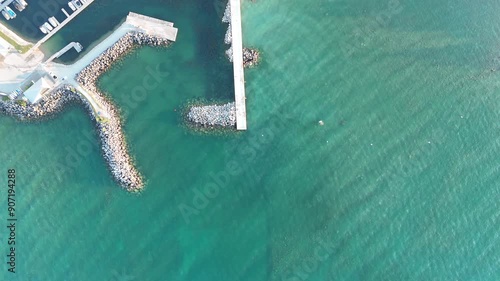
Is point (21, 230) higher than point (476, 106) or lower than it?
higher

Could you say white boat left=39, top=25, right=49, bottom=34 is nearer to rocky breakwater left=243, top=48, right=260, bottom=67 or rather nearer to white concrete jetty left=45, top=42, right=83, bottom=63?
white concrete jetty left=45, top=42, right=83, bottom=63

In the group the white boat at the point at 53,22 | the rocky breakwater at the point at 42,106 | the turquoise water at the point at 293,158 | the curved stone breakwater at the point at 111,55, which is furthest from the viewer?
the white boat at the point at 53,22

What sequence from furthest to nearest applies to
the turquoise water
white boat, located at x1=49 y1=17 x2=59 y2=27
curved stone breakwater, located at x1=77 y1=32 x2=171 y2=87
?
white boat, located at x1=49 y1=17 x2=59 y2=27 < curved stone breakwater, located at x1=77 y1=32 x2=171 y2=87 < the turquoise water

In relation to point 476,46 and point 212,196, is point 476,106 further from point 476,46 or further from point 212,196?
point 212,196

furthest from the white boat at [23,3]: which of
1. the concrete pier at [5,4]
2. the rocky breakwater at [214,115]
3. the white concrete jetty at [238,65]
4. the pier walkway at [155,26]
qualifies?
A: the white concrete jetty at [238,65]

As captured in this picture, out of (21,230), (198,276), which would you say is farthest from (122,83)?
(198,276)

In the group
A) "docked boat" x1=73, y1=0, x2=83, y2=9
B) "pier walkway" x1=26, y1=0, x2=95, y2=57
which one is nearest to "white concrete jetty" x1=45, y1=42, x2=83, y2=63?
"pier walkway" x1=26, y1=0, x2=95, y2=57

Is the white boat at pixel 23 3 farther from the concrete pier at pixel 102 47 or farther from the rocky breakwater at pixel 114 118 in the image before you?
the rocky breakwater at pixel 114 118
